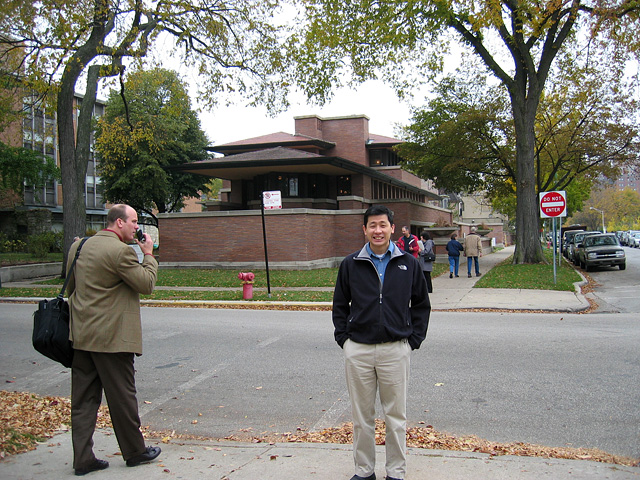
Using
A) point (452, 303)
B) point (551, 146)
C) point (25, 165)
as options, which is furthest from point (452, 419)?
point (25, 165)

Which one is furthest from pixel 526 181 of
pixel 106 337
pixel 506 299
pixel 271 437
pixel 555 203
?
pixel 106 337

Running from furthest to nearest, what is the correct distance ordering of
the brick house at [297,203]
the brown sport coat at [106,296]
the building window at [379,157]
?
the building window at [379,157], the brick house at [297,203], the brown sport coat at [106,296]

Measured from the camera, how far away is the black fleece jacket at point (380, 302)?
3582 mm

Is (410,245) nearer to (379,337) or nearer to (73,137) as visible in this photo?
(379,337)

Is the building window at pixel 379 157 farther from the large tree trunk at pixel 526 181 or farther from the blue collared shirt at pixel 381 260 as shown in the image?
the blue collared shirt at pixel 381 260

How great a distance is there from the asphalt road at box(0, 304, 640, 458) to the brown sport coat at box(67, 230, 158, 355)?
1.73 metres

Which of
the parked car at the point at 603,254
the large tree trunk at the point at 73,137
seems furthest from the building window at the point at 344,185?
the large tree trunk at the point at 73,137

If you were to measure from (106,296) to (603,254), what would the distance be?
25.8 metres

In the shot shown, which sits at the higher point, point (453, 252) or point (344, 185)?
point (344, 185)

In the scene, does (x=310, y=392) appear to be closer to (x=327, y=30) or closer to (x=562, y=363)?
(x=562, y=363)

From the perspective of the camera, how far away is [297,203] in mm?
31328

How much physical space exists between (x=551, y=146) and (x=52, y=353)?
31589mm

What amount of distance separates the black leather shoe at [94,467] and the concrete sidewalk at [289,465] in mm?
51

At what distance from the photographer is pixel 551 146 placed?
1220 inches
